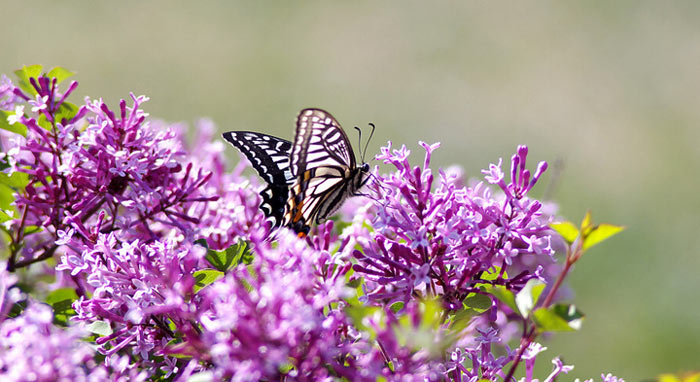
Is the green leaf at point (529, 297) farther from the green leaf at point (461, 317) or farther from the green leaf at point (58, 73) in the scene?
the green leaf at point (58, 73)

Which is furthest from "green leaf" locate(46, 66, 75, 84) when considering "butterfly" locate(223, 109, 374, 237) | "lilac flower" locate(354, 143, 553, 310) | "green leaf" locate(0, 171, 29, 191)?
"lilac flower" locate(354, 143, 553, 310)

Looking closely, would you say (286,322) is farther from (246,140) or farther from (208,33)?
(208,33)

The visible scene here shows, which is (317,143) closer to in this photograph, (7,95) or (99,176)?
(99,176)

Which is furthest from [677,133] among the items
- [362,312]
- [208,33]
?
[362,312]

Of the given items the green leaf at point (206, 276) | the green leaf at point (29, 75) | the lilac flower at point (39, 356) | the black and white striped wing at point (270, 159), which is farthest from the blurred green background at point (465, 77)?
the lilac flower at point (39, 356)

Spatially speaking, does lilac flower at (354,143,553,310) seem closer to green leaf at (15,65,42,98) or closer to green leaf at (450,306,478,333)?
green leaf at (450,306,478,333)

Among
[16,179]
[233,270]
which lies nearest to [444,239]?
[233,270]
